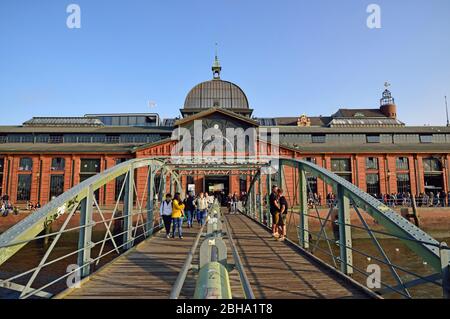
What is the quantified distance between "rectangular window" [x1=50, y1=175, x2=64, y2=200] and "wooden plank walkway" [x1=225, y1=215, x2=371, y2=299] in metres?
33.4

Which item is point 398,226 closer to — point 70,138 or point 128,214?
point 128,214

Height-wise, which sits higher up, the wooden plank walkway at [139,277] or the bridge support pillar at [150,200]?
the bridge support pillar at [150,200]

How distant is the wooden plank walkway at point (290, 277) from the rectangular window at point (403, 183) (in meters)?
33.2

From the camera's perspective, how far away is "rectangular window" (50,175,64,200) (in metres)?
35.6

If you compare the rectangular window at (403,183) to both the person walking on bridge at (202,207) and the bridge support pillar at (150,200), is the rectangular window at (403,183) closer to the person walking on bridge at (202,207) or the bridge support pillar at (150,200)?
the person walking on bridge at (202,207)

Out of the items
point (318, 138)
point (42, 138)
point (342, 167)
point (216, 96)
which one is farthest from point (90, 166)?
point (342, 167)

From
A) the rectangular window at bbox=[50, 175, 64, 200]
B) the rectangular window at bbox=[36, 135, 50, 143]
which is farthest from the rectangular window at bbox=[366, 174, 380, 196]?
the rectangular window at bbox=[36, 135, 50, 143]

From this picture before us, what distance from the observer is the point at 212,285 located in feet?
10.1

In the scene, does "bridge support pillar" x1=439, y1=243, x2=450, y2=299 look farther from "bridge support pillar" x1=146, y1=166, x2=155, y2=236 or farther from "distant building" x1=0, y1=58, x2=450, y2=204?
"distant building" x1=0, y1=58, x2=450, y2=204

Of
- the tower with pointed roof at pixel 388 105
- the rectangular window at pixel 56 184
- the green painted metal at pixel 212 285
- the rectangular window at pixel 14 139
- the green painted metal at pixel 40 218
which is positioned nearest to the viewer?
the green painted metal at pixel 212 285

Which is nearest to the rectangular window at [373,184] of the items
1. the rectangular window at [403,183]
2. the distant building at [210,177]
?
the distant building at [210,177]

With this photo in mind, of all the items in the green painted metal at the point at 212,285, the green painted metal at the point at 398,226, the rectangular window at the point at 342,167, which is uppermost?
the rectangular window at the point at 342,167

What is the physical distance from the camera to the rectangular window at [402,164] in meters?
36.2

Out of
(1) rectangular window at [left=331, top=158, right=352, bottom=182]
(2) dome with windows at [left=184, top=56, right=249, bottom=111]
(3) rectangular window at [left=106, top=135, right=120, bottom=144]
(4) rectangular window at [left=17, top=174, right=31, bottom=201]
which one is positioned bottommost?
(4) rectangular window at [left=17, top=174, right=31, bottom=201]
